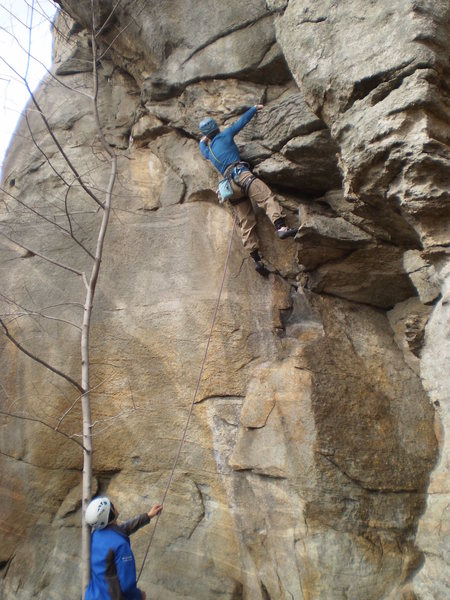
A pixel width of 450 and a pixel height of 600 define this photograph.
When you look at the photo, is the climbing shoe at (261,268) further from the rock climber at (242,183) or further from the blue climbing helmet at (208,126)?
the blue climbing helmet at (208,126)

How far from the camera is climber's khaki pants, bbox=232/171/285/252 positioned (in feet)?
20.1

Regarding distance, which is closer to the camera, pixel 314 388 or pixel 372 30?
pixel 372 30

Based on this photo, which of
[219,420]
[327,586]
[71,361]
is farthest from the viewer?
[71,361]

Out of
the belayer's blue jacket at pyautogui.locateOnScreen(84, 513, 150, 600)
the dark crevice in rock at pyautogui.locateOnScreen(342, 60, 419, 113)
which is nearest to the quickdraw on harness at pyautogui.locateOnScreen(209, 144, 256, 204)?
the dark crevice in rock at pyautogui.locateOnScreen(342, 60, 419, 113)

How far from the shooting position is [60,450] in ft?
19.7

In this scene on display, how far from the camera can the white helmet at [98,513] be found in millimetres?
4309

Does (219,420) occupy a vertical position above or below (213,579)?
above

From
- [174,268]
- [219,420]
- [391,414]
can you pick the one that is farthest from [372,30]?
[219,420]

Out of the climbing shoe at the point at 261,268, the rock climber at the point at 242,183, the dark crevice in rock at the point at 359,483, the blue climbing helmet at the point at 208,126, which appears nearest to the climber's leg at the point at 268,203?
the rock climber at the point at 242,183

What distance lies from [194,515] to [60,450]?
1749mm

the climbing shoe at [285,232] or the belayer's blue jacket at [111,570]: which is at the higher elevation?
the climbing shoe at [285,232]

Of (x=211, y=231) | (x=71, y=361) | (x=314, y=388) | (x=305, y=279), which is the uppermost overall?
(x=211, y=231)

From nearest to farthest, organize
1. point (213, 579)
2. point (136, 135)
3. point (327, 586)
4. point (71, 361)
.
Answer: point (327, 586) → point (213, 579) → point (71, 361) → point (136, 135)

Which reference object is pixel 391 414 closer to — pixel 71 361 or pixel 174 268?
pixel 174 268
